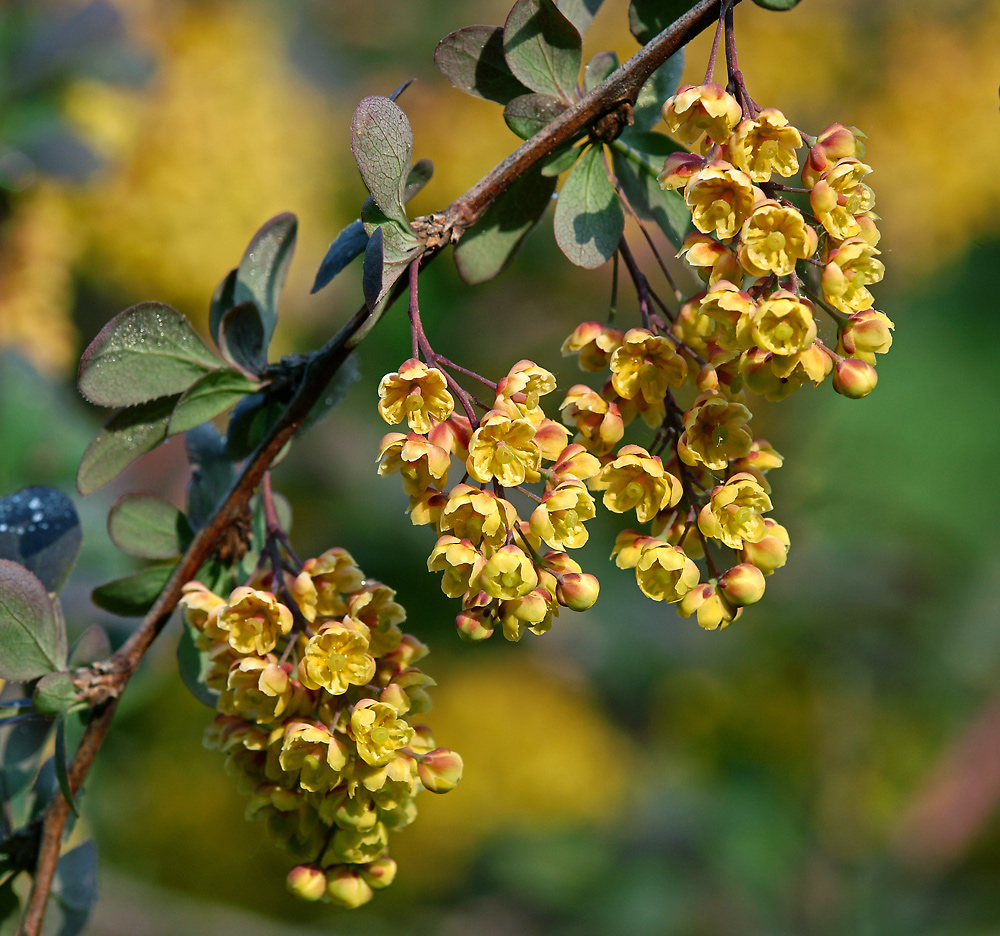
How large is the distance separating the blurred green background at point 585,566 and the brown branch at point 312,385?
20.8 inches

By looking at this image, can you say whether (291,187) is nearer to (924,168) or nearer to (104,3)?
(104,3)

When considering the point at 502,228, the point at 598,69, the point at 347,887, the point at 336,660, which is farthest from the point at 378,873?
the point at 598,69

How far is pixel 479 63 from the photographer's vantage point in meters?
0.52

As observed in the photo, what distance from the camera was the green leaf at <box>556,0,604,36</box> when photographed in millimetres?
536

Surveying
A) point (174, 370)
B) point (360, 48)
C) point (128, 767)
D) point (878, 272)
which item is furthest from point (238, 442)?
point (360, 48)

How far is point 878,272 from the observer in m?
0.44

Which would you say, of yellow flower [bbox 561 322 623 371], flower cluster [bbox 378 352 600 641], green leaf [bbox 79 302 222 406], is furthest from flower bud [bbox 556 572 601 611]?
green leaf [bbox 79 302 222 406]

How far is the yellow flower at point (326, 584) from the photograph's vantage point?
18.6 inches

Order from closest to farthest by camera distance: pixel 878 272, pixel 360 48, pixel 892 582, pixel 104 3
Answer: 1. pixel 878 272
2. pixel 104 3
3. pixel 892 582
4. pixel 360 48

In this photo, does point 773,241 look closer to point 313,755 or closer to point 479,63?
point 479,63

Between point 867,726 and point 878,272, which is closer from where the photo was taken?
point 878,272

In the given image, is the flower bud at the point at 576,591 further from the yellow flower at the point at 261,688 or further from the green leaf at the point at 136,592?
the green leaf at the point at 136,592

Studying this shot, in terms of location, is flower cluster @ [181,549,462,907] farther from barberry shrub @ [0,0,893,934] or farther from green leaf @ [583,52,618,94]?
green leaf @ [583,52,618,94]

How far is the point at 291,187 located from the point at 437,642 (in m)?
1.04
